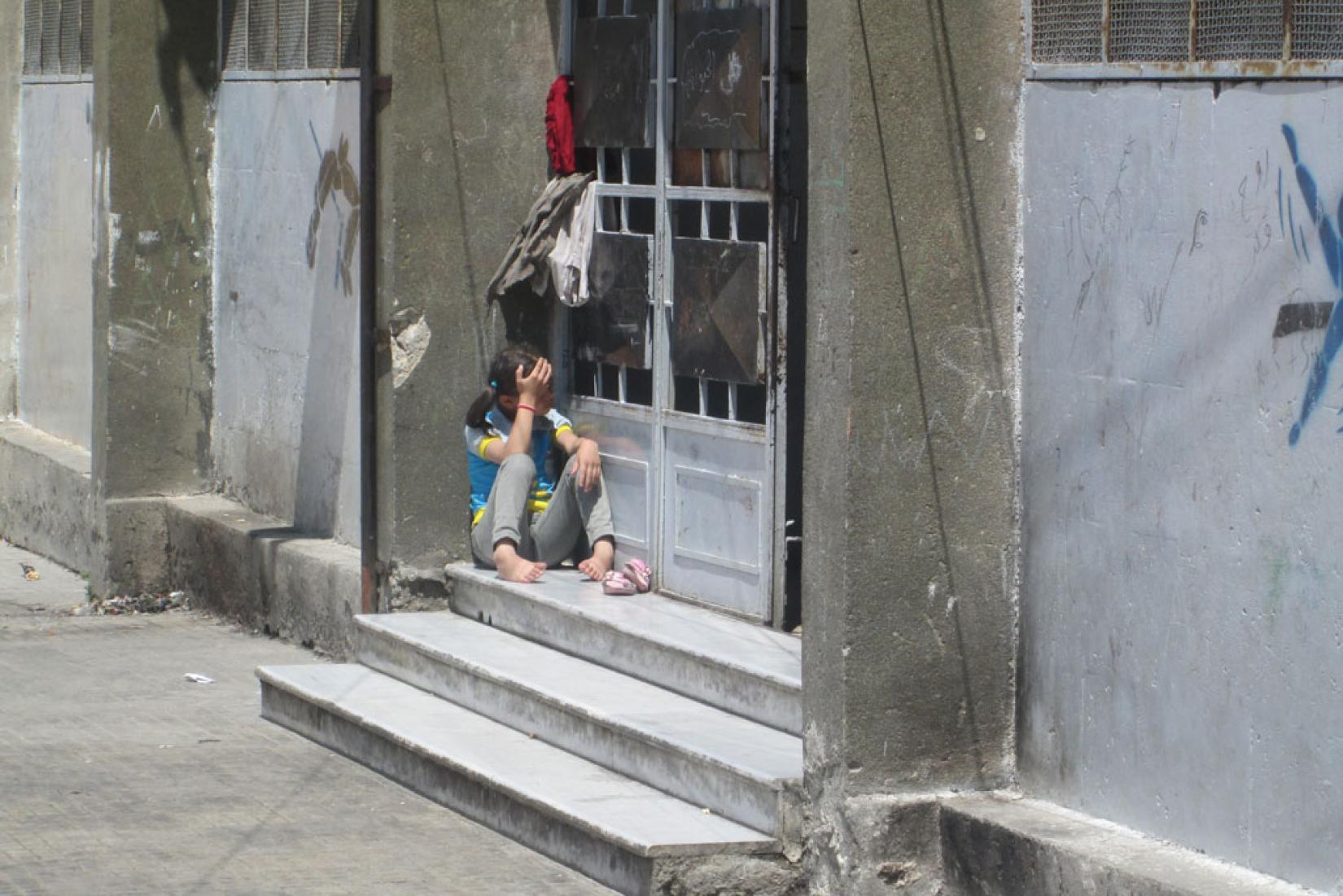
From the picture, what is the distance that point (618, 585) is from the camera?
8703 millimetres

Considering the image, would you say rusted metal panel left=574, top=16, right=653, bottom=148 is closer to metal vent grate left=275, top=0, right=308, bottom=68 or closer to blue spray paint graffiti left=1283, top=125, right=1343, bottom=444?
metal vent grate left=275, top=0, right=308, bottom=68

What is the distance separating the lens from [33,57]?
1537 cm

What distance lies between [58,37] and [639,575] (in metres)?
8.04

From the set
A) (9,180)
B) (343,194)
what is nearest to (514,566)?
(343,194)

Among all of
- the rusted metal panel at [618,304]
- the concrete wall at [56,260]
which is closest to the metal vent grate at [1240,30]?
the rusted metal panel at [618,304]

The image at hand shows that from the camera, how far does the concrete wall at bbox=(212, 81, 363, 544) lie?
10695 millimetres

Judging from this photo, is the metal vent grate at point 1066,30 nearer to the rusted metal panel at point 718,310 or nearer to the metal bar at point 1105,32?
the metal bar at point 1105,32

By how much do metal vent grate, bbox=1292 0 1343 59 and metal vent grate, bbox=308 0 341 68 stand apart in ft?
21.0

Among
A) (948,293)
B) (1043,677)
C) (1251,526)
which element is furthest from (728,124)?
(1251,526)

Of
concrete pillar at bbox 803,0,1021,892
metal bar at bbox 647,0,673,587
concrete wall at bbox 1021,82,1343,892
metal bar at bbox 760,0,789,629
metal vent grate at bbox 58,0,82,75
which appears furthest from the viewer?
metal vent grate at bbox 58,0,82,75

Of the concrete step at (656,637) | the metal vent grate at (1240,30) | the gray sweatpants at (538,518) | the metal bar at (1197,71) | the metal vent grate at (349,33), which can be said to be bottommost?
the concrete step at (656,637)

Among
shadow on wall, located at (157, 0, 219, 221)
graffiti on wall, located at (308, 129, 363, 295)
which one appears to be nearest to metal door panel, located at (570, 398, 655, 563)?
graffiti on wall, located at (308, 129, 363, 295)

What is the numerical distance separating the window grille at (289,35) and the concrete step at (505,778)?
10.9 ft

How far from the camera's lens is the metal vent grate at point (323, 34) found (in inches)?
427
